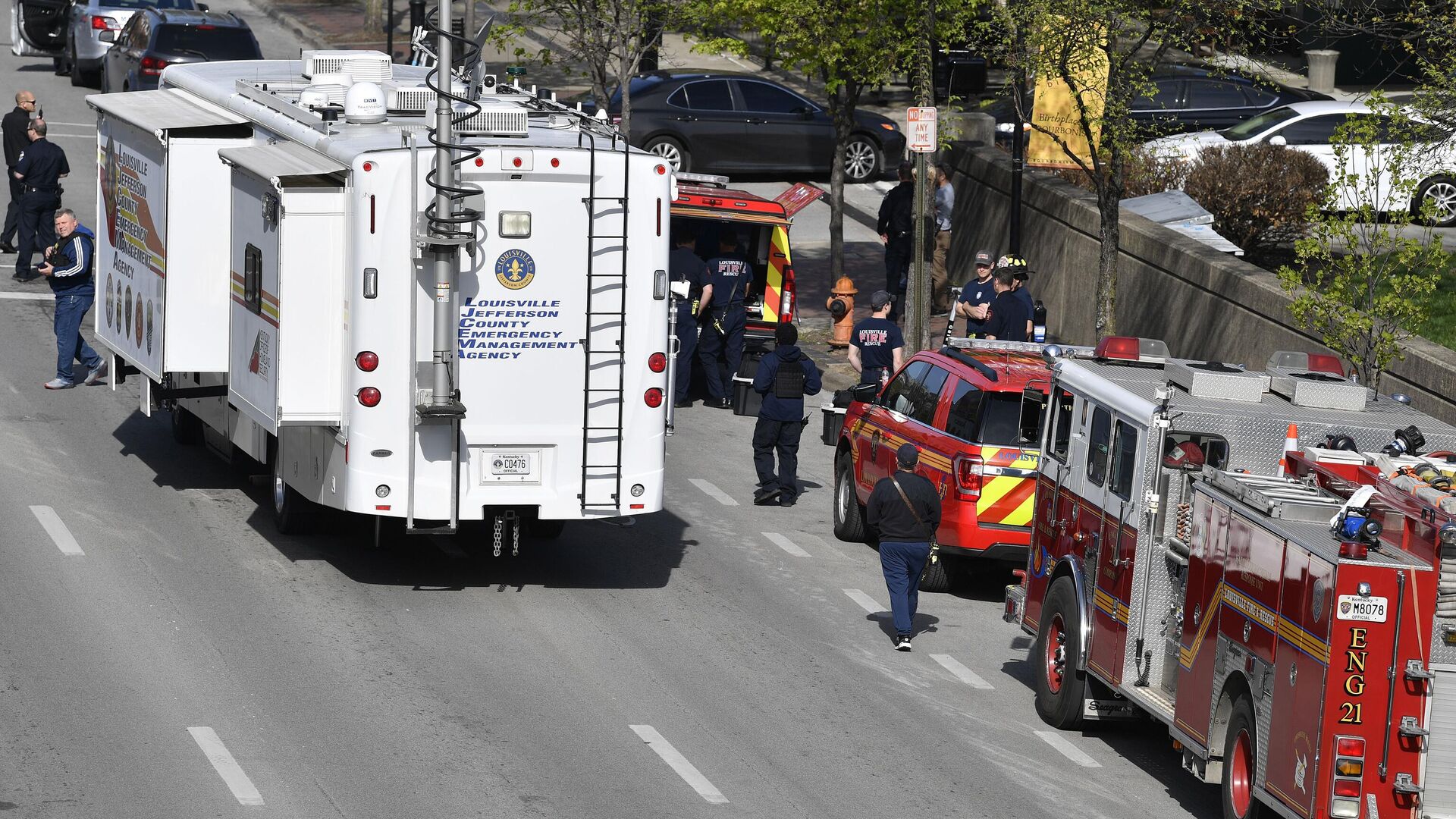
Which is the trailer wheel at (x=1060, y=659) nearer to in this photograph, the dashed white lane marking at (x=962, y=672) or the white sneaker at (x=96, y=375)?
the dashed white lane marking at (x=962, y=672)

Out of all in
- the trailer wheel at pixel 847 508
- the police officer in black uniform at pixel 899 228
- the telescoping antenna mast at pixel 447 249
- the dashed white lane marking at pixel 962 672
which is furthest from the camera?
the police officer in black uniform at pixel 899 228

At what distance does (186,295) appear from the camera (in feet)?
51.5

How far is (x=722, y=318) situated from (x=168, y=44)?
15.3 meters

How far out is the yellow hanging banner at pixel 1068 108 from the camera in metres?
19.0

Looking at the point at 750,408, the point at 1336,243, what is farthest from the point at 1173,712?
the point at 1336,243

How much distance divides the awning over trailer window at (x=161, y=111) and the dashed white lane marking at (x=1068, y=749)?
8198 millimetres

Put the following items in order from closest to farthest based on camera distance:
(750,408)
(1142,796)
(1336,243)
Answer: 1. (1142,796)
2. (750,408)
3. (1336,243)

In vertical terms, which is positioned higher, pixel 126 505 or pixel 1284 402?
pixel 1284 402

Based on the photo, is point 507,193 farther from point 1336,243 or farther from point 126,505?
point 1336,243

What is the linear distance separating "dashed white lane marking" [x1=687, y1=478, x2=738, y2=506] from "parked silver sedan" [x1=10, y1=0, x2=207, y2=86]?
2121cm

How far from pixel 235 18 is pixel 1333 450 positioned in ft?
92.7

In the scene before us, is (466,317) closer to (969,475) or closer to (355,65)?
(355,65)

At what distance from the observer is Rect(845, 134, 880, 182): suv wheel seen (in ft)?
106

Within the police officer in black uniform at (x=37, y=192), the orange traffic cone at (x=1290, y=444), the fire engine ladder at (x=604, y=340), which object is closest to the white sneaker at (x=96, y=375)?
the police officer in black uniform at (x=37, y=192)
